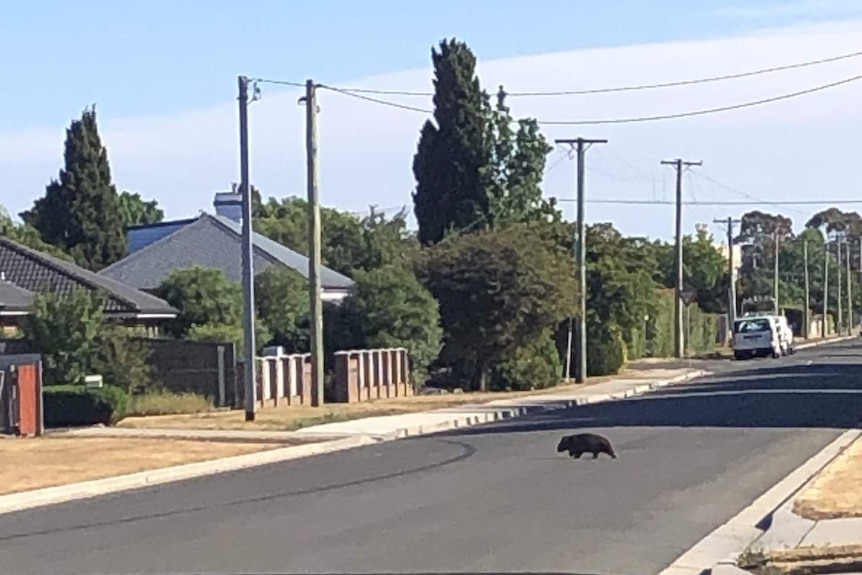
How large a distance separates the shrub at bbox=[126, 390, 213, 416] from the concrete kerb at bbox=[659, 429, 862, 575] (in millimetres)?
20511

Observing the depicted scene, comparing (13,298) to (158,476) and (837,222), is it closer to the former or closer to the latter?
(158,476)

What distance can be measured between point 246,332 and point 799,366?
3364cm

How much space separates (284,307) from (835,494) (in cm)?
3481

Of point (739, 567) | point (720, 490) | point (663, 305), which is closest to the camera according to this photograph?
point (739, 567)

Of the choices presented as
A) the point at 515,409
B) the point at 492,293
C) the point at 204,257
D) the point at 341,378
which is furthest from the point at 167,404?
the point at 204,257

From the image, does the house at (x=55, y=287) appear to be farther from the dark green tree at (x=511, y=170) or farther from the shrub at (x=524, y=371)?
the dark green tree at (x=511, y=170)

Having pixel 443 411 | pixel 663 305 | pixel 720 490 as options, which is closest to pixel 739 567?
pixel 720 490

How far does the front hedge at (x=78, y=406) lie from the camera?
3656 cm

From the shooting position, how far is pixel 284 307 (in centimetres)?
5294

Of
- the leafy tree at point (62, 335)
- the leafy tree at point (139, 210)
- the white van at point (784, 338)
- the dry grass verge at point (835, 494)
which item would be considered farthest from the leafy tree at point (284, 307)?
the leafy tree at point (139, 210)

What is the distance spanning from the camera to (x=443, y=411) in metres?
41.2

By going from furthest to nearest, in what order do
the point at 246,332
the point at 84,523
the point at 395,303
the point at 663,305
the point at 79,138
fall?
the point at 663,305, the point at 79,138, the point at 395,303, the point at 246,332, the point at 84,523

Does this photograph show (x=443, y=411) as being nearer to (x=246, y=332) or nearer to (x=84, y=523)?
(x=246, y=332)

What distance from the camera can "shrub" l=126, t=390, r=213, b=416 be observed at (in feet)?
133
